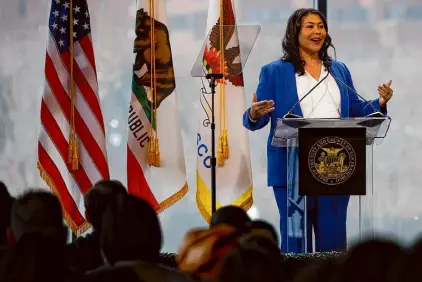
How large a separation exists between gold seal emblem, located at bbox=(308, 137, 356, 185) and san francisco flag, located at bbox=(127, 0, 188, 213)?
6.26 ft

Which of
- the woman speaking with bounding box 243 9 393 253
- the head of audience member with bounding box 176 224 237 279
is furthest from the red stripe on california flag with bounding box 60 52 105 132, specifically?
the head of audience member with bounding box 176 224 237 279


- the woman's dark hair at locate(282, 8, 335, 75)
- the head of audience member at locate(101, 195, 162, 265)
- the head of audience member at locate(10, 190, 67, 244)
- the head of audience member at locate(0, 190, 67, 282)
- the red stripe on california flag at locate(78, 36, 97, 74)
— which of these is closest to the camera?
the head of audience member at locate(0, 190, 67, 282)

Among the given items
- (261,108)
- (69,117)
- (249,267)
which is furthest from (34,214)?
(69,117)

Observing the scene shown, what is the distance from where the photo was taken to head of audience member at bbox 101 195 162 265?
8.98ft

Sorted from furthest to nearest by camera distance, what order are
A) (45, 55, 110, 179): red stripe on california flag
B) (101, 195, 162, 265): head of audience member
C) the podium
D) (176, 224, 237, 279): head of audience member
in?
1. (45, 55, 110, 179): red stripe on california flag
2. the podium
3. (176, 224, 237, 279): head of audience member
4. (101, 195, 162, 265): head of audience member

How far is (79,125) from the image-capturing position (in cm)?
709

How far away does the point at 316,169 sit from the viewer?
5.41 meters

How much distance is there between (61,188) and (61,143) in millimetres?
322

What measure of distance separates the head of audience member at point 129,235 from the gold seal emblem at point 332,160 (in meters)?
2.66

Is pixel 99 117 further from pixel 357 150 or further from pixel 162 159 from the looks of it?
pixel 357 150

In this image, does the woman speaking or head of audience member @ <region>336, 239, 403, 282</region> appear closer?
head of audience member @ <region>336, 239, 403, 282</region>

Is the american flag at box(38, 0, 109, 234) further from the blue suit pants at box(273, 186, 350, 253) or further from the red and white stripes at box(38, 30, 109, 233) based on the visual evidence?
the blue suit pants at box(273, 186, 350, 253)

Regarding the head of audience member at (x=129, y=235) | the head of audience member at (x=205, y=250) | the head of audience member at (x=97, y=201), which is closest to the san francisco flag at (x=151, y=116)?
the head of audience member at (x=97, y=201)

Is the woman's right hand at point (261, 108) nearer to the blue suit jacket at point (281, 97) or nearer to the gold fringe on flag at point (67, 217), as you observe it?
the blue suit jacket at point (281, 97)
